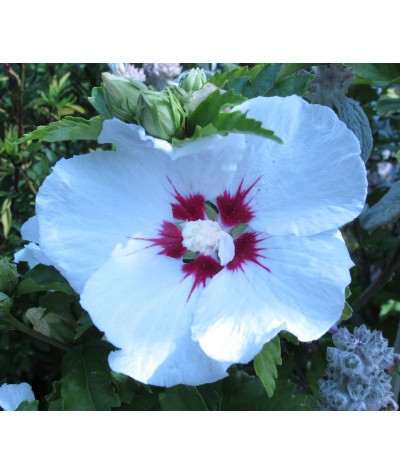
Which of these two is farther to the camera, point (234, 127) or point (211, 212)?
point (211, 212)

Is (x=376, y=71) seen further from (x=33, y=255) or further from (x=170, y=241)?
Answer: (x=33, y=255)

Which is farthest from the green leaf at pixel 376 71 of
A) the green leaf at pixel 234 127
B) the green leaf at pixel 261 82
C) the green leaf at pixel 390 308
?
the green leaf at pixel 390 308

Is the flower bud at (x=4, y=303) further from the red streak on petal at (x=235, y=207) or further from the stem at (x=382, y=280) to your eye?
the stem at (x=382, y=280)

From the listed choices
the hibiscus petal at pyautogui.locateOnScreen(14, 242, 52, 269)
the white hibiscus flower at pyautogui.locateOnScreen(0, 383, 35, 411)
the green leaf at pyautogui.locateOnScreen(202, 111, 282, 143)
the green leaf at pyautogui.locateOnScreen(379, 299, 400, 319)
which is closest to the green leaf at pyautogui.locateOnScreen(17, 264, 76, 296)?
the hibiscus petal at pyautogui.locateOnScreen(14, 242, 52, 269)

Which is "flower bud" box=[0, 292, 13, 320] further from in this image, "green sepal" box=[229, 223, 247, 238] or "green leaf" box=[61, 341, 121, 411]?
"green sepal" box=[229, 223, 247, 238]

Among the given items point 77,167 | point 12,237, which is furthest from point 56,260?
point 12,237

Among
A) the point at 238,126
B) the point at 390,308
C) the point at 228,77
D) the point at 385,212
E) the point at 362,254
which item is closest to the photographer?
the point at 238,126

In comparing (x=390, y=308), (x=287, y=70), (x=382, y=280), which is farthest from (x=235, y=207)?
(x=390, y=308)
